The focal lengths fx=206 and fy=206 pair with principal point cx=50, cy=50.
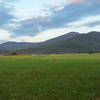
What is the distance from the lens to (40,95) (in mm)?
14570

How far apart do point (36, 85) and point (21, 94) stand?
276cm

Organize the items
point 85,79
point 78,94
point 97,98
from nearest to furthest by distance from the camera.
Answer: point 97,98, point 78,94, point 85,79

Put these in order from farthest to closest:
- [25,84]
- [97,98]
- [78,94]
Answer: [25,84] < [78,94] < [97,98]

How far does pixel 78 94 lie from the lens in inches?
580

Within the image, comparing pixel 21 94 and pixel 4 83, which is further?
pixel 4 83

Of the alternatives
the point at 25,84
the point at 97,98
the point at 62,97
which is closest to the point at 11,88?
the point at 25,84

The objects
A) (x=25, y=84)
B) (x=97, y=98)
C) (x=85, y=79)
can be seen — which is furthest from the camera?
(x=85, y=79)

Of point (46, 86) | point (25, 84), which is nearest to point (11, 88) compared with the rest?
point (25, 84)

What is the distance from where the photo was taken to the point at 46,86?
1711 centimetres

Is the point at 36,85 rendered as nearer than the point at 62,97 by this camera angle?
No

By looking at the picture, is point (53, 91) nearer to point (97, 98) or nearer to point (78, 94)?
point (78, 94)

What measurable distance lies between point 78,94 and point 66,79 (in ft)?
16.5

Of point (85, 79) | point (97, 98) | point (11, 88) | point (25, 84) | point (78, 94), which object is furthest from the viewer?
point (85, 79)

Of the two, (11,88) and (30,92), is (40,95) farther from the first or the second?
(11,88)
